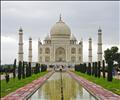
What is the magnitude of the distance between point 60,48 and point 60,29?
A: 2881 mm

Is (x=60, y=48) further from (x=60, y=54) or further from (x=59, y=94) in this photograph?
(x=59, y=94)

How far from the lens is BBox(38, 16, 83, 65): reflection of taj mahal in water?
1943 inches

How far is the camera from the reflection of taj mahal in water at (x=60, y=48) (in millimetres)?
49344

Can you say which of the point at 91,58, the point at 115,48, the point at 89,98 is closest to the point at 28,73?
the point at 115,48

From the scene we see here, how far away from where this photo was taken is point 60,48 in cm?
5022

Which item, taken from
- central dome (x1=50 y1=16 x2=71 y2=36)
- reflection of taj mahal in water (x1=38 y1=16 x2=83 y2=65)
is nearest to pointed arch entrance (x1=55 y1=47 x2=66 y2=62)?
reflection of taj mahal in water (x1=38 y1=16 x2=83 y2=65)

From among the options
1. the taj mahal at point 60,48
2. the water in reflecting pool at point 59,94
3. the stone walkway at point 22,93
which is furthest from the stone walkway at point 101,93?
the taj mahal at point 60,48

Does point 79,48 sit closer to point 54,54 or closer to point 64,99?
point 54,54

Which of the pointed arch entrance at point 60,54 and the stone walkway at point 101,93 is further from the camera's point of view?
the pointed arch entrance at point 60,54

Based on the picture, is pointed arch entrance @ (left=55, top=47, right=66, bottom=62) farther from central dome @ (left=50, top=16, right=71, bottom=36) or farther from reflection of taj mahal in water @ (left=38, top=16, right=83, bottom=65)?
central dome @ (left=50, top=16, right=71, bottom=36)

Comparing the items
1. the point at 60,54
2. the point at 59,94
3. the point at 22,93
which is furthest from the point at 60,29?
the point at 59,94

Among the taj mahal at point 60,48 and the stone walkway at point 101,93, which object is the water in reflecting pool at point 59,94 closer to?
the stone walkway at point 101,93

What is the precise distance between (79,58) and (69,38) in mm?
3263

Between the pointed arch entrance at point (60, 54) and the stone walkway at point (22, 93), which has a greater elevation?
the pointed arch entrance at point (60, 54)
